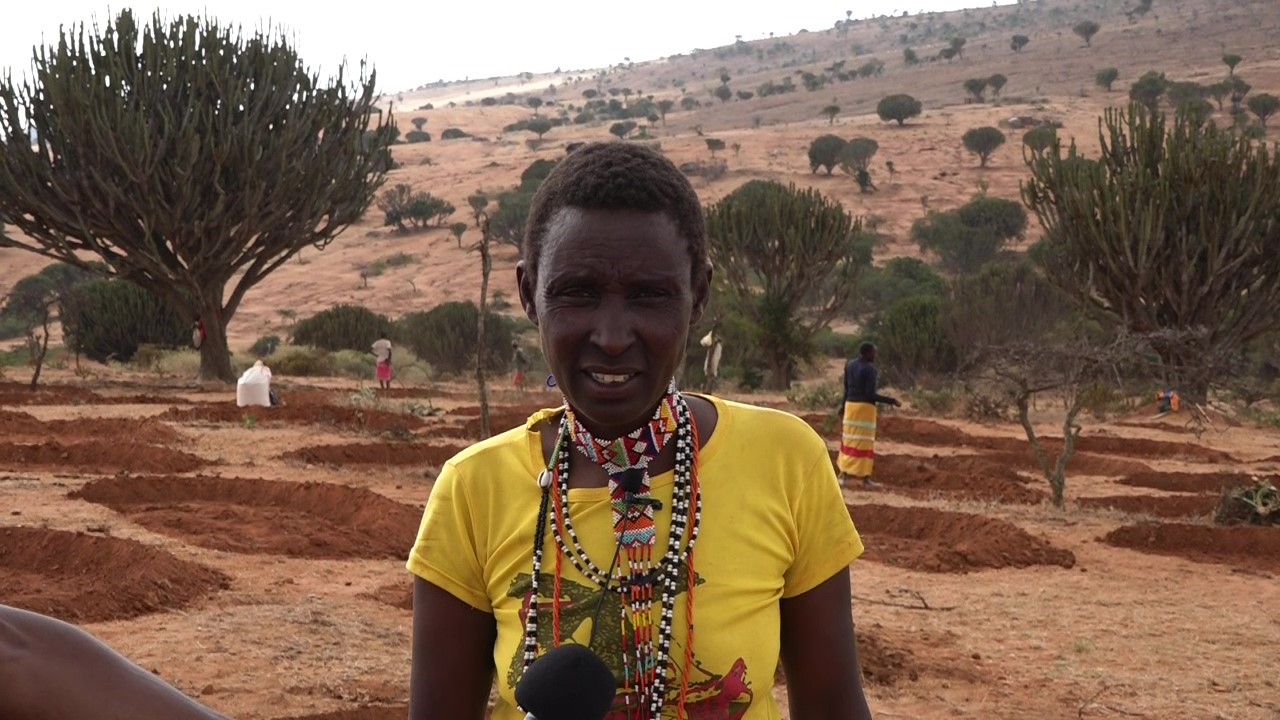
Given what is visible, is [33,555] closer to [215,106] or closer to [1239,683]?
[1239,683]

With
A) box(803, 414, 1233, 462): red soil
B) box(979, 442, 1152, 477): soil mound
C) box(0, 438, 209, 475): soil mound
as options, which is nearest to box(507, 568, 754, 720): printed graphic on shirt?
box(0, 438, 209, 475): soil mound

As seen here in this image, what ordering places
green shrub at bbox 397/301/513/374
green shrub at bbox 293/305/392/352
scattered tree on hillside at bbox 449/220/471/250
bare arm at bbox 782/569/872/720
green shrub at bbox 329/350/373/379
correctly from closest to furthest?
1. bare arm at bbox 782/569/872/720
2. green shrub at bbox 329/350/373/379
3. green shrub at bbox 397/301/513/374
4. green shrub at bbox 293/305/392/352
5. scattered tree on hillside at bbox 449/220/471/250

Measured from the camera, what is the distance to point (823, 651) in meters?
1.83

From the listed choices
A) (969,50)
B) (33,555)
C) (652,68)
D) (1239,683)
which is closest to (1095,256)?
(1239,683)

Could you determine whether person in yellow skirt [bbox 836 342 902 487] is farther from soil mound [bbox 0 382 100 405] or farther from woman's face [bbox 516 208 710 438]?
woman's face [bbox 516 208 710 438]

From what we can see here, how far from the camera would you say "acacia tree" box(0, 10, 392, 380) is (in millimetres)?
19562

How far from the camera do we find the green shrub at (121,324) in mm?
27469

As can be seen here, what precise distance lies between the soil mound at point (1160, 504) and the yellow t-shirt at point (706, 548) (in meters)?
10.8

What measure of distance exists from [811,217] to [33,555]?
1982 centimetres

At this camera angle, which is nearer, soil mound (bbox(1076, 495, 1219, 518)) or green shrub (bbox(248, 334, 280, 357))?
soil mound (bbox(1076, 495, 1219, 518))

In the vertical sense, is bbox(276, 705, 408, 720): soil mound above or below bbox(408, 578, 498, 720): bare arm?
below

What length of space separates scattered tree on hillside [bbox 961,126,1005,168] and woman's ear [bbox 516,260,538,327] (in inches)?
2230

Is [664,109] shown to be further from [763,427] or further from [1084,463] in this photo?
[763,427]

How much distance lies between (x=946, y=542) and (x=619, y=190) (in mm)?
8488
